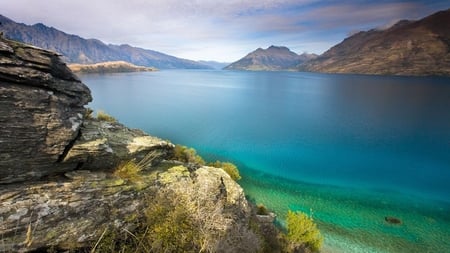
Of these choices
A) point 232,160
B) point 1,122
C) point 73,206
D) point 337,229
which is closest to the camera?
point 1,122

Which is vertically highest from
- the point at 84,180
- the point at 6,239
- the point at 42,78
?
the point at 42,78

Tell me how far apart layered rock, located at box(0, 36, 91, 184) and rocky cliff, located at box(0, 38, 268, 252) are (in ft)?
0.10

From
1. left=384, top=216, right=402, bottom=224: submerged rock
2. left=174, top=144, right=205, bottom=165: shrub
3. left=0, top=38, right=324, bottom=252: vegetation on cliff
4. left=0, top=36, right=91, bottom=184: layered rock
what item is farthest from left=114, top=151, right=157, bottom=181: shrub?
left=384, top=216, right=402, bottom=224: submerged rock

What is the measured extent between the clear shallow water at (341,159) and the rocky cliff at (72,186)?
69.3 ft

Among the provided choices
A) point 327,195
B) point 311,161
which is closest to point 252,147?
point 311,161

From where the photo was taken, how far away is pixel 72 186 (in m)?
10.0

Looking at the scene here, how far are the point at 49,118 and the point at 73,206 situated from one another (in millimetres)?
3803

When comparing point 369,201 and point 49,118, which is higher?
point 49,118

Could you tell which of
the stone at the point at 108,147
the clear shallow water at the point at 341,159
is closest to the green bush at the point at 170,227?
the stone at the point at 108,147

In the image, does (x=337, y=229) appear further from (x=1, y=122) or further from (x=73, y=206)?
(x=1, y=122)

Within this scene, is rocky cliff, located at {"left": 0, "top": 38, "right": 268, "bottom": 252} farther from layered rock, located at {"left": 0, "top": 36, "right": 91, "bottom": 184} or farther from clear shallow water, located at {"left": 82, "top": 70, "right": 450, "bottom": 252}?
clear shallow water, located at {"left": 82, "top": 70, "right": 450, "bottom": 252}

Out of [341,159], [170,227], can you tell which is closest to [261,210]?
[170,227]

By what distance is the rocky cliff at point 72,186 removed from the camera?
8.85 metres

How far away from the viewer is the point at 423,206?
33.1 m
